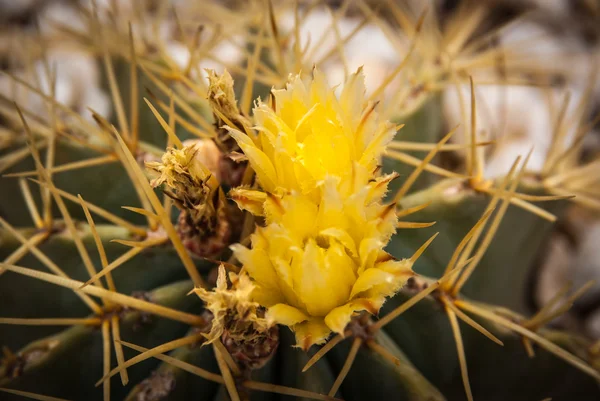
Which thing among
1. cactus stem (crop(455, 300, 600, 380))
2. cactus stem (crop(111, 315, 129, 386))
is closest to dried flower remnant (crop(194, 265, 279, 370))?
cactus stem (crop(111, 315, 129, 386))

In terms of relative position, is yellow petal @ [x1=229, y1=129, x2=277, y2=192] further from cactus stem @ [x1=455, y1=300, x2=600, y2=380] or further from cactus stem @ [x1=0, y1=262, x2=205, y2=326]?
cactus stem @ [x1=455, y1=300, x2=600, y2=380]

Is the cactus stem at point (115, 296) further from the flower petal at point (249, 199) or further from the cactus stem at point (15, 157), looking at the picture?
the cactus stem at point (15, 157)

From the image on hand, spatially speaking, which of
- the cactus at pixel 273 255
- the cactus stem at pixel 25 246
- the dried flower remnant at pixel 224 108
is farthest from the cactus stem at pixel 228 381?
the cactus stem at pixel 25 246

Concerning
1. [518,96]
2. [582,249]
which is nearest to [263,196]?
[582,249]

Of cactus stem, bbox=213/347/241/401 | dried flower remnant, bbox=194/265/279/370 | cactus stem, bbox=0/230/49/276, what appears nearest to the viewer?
dried flower remnant, bbox=194/265/279/370

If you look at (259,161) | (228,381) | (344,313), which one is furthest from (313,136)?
(228,381)

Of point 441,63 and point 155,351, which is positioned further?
point 441,63

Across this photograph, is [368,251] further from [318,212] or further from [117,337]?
[117,337]
